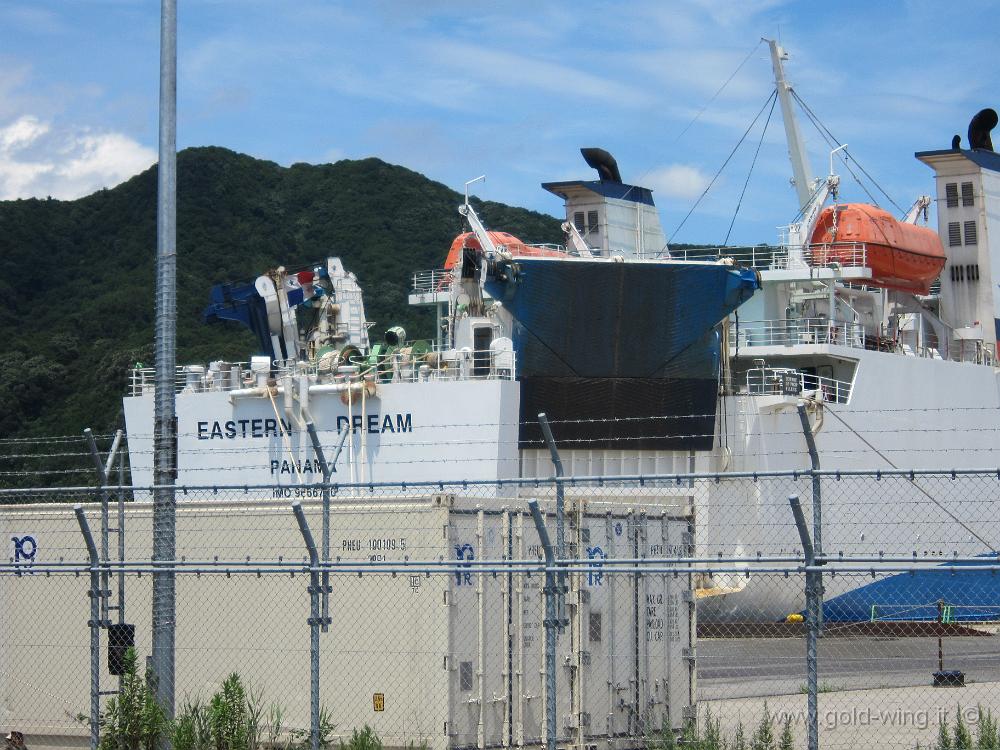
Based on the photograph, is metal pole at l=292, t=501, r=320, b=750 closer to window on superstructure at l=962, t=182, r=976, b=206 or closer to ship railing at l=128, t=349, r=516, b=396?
ship railing at l=128, t=349, r=516, b=396

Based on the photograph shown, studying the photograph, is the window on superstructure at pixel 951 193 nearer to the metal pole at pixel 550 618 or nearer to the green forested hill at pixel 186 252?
the green forested hill at pixel 186 252

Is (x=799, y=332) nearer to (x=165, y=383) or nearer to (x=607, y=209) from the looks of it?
(x=607, y=209)

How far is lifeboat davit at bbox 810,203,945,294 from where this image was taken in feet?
116

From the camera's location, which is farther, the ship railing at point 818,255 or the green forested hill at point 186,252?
the green forested hill at point 186,252

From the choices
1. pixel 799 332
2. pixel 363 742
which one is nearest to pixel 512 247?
pixel 799 332

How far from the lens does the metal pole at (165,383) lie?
1232cm

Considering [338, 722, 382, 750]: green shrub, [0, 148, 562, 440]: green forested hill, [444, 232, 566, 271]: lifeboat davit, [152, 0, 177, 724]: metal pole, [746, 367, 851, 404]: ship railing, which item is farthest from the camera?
[0, 148, 562, 440]: green forested hill

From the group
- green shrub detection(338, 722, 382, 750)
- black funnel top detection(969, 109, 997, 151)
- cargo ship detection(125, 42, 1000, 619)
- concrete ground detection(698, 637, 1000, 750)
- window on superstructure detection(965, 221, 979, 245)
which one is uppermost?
black funnel top detection(969, 109, 997, 151)

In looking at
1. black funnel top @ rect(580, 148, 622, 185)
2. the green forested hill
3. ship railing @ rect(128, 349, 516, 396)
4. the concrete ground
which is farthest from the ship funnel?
the green forested hill

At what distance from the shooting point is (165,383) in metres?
12.7

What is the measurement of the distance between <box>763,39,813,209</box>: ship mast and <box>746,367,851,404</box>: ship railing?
5.91 m

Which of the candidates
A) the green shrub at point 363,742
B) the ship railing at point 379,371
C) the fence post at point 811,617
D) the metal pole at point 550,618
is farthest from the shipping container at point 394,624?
the ship railing at point 379,371

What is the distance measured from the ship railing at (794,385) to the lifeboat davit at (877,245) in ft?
10.3

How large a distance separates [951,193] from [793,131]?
446 centimetres
